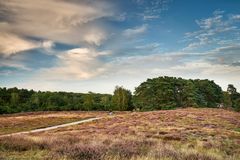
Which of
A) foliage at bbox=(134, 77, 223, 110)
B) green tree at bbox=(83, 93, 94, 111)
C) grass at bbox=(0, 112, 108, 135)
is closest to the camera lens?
grass at bbox=(0, 112, 108, 135)

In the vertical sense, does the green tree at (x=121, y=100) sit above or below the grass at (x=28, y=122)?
above

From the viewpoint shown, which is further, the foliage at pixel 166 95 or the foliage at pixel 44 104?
the foliage at pixel 166 95

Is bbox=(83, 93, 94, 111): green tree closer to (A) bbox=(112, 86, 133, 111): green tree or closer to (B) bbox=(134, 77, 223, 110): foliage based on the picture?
(A) bbox=(112, 86, 133, 111): green tree

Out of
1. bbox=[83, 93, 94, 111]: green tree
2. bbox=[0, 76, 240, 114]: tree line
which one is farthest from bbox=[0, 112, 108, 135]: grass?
bbox=[83, 93, 94, 111]: green tree

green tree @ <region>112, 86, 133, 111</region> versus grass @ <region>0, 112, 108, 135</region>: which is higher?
green tree @ <region>112, 86, 133, 111</region>

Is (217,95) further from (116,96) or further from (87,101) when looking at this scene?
(87,101)

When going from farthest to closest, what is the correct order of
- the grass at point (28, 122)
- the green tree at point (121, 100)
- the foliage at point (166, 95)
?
the green tree at point (121, 100), the foliage at point (166, 95), the grass at point (28, 122)

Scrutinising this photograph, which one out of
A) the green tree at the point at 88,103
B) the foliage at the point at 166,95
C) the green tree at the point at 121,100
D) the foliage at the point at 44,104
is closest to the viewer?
the foliage at the point at 44,104

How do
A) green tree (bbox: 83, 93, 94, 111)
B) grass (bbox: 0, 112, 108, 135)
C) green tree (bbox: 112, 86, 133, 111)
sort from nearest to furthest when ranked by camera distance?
grass (bbox: 0, 112, 108, 135), green tree (bbox: 83, 93, 94, 111), green tree (bbox: 112, 86, 133, 111)

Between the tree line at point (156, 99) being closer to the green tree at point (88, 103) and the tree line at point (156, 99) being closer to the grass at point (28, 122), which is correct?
the green tree at point (88, 103)

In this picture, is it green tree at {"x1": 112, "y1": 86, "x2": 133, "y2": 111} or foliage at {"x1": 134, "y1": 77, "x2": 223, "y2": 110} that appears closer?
foliage at {"x1": 134, "y1": 77, "x2": 223, "y2": 110}

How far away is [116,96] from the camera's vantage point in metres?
105

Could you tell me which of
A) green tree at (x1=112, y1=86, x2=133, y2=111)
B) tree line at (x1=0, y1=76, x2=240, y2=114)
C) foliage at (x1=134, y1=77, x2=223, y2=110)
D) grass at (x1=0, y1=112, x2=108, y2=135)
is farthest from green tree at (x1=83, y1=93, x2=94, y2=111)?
grass at (x1=0, y1=112, x2=108, y2=135)

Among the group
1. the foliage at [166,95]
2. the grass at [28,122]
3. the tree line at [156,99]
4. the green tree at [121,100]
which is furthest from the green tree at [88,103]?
the grass at [28,122]
